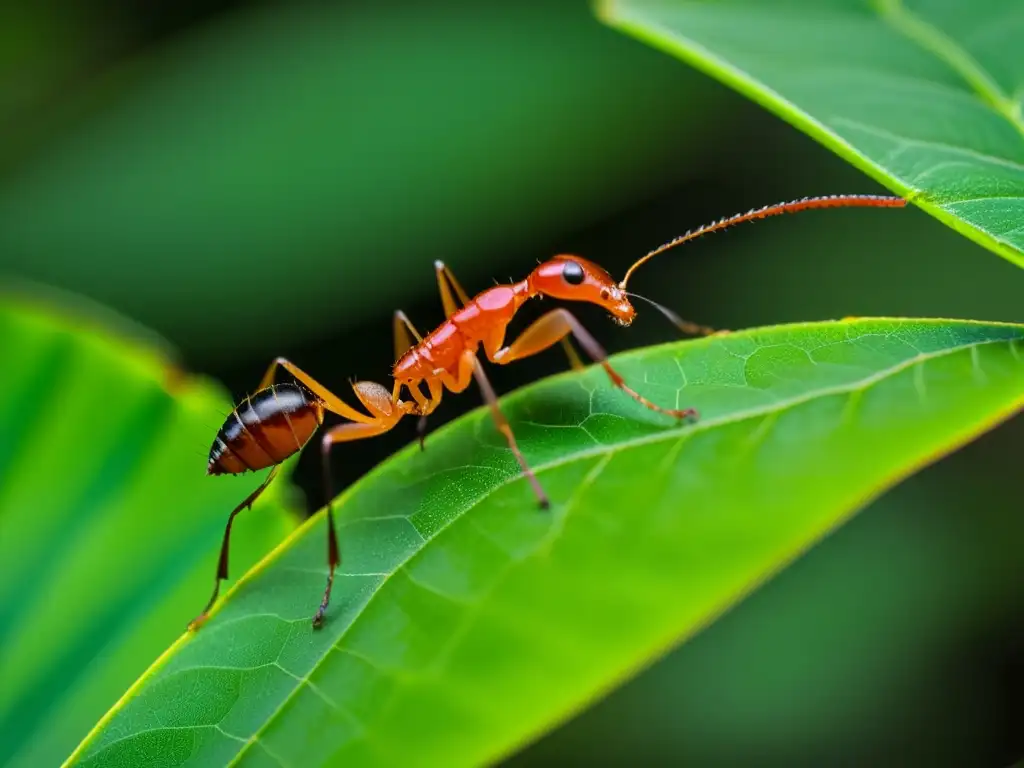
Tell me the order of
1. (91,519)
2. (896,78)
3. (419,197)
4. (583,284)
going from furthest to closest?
(419,197)
(583,284)
(91,519)
(896,78)

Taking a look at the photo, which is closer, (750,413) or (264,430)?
(750,413)

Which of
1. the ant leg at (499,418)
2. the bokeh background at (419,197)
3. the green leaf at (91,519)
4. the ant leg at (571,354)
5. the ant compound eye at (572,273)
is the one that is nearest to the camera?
the ant leg at (499,418)

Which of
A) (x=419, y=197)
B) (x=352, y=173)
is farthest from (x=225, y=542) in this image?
(x=352, y=173)

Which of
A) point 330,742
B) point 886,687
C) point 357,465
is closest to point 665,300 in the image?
point 357,465

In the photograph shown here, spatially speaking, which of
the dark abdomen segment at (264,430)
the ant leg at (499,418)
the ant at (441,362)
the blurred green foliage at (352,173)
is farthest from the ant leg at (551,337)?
the blurred green foliage at (352,173)

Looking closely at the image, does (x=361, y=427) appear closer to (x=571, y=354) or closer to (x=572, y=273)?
(x=571, y=354)

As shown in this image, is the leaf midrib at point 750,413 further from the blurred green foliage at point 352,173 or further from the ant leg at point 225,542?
the blurred green foliage at point 352,173

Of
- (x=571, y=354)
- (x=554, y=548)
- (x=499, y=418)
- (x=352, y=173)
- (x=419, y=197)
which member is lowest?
(x=554, y=548)
